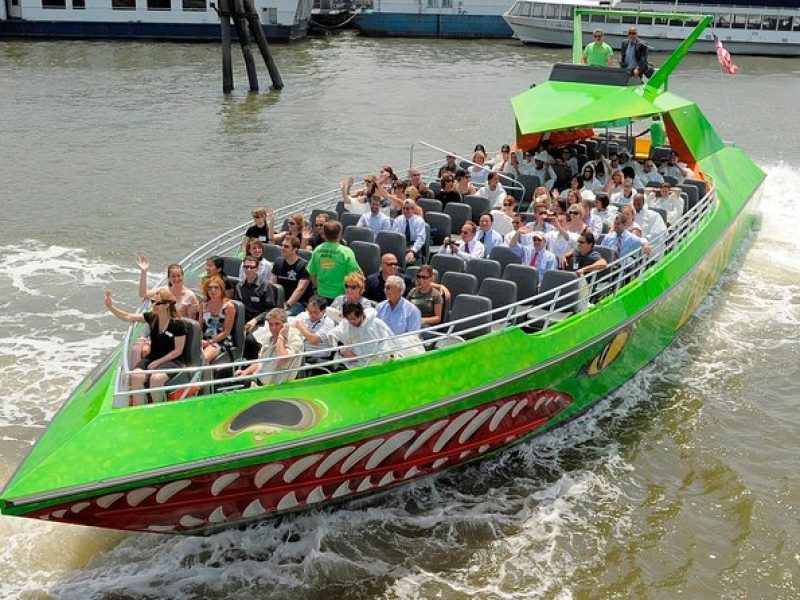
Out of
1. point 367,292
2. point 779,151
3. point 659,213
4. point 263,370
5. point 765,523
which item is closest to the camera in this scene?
point 263,370

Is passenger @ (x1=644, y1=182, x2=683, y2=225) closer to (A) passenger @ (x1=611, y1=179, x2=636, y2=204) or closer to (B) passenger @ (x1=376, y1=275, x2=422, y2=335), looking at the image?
(A) passenger @ (x1=611, y1=179, x2=636, y2=204)

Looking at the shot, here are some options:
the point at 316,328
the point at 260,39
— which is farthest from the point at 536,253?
the point at 260,39

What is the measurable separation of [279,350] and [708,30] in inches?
1584

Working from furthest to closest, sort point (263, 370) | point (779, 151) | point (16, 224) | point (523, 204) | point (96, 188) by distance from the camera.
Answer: point (779, 151) → point (96, 188) → point (16, 224) → point (523, 204) → point (263, 370)

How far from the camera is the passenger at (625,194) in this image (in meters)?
11.4

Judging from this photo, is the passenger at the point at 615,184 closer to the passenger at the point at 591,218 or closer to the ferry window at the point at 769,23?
the passenger at the point at 591,218

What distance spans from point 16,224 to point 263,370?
34.9 feet

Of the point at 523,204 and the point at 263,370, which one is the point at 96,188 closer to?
the point at 523,204

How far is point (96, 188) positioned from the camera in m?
18.5

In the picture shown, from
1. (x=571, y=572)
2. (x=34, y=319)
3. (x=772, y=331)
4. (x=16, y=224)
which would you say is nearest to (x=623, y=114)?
(x=772, y=331)

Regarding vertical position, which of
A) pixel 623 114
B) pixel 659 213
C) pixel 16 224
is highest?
pixel 623 114

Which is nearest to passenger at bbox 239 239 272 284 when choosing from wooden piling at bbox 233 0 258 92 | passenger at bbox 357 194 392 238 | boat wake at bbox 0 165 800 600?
passenger at bbox 357 194 392 238

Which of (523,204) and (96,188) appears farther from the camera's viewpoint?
(96,188)

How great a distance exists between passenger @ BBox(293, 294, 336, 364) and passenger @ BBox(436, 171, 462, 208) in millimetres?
4444
